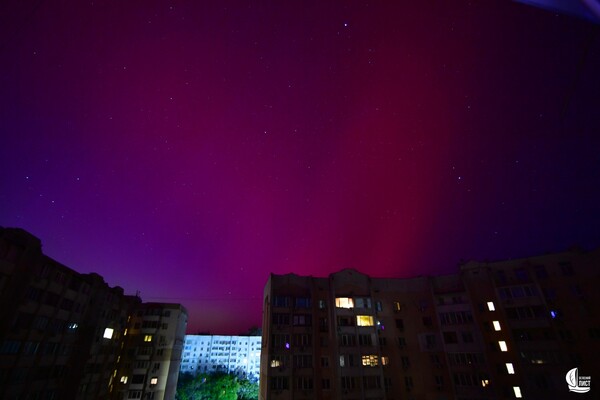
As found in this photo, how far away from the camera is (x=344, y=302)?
58.2m

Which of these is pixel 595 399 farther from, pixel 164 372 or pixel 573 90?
pixel 164 372

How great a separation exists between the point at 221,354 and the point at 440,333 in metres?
161

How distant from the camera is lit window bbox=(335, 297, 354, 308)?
57.8 meters

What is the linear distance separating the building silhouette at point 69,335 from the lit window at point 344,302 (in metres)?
46.7

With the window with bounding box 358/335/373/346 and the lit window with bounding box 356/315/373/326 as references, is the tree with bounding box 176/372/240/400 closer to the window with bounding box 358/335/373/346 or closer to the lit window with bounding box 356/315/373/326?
the window with bounding box 358/335/373/346

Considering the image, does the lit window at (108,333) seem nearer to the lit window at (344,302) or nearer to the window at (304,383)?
the window at (304,383)

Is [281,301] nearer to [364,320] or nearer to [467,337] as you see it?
[364,320]

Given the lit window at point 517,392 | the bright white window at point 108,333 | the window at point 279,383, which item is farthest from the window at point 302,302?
the bright white window at point 108,333

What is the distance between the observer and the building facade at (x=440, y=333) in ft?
150

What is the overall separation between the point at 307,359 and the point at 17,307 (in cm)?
4418

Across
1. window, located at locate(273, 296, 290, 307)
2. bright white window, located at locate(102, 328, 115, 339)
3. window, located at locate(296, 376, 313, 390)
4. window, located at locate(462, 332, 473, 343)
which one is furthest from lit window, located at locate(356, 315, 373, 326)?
bright white window, located at locate(102, 328, 115, 339)

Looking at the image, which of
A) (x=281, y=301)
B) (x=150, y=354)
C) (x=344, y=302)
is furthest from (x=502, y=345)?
(x=150, y=354)

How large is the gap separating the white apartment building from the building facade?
462 ft

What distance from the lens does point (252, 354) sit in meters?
182
